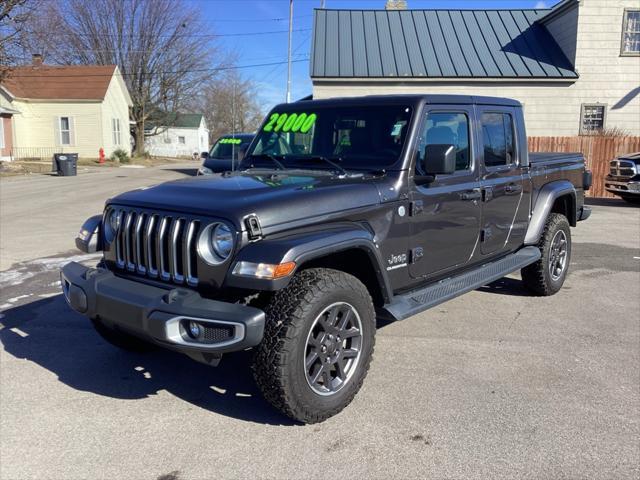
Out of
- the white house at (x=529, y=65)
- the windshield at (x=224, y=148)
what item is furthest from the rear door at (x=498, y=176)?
the white house at (x=529, y=65)

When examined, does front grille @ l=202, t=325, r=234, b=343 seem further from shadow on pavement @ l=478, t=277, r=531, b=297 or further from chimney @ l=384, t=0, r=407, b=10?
chimney @ l=384, t=0, r=407, b=10

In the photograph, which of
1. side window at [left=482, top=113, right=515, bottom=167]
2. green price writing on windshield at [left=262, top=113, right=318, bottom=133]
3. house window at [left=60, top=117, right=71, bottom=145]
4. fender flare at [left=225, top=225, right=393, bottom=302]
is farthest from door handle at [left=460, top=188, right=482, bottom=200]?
house window at [left=60, top=117, right=71, bottom=145]

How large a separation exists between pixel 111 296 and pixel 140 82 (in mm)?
44150

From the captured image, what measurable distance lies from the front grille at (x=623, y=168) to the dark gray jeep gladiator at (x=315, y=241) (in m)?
10.5

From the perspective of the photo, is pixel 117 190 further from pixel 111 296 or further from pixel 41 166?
pixel 111 296

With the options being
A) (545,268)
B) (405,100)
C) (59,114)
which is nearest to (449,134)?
(405,100)

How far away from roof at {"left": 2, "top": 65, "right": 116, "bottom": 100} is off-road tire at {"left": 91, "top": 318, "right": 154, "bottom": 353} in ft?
110

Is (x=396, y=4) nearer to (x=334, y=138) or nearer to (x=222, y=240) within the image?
(x=334, y=138)

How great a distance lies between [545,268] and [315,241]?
3.55 m

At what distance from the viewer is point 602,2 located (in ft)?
61.7

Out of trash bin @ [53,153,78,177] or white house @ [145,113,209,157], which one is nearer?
trash bin @ [53,153,78,177]

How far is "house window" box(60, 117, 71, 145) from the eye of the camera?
113 ft

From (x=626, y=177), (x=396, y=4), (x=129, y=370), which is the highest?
(x=396, y=4)

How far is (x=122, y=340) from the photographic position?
168 inches
